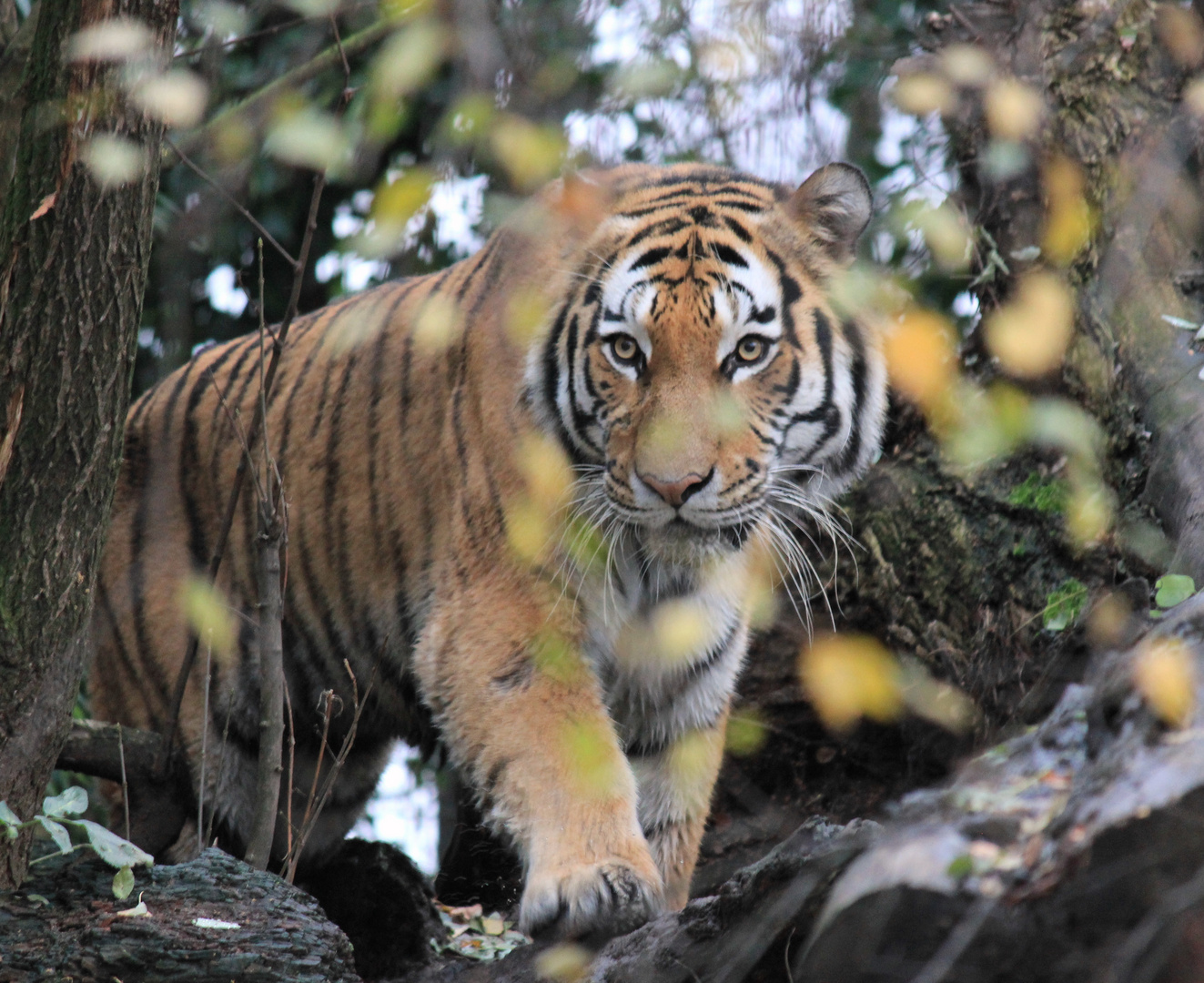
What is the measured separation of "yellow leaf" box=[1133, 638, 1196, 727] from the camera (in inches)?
60.7

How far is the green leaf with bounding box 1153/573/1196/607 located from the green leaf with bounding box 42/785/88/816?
6.68 feet

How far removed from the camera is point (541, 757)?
10.00ft

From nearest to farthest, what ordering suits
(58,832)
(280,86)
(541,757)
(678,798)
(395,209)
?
(395,209)
(58,832)
(541,757)
(678,798)
(280,86)

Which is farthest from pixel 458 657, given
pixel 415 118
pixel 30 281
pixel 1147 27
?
pixel 1147 27

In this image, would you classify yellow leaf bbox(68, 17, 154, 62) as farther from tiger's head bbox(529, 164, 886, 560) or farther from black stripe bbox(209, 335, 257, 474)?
black stripe bbox(209, 335, 257, 474)

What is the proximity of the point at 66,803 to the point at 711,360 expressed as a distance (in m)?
1.74

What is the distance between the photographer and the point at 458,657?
3270mm

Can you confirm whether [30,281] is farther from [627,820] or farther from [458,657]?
[627,820]

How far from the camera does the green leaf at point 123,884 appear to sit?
2.45 metres

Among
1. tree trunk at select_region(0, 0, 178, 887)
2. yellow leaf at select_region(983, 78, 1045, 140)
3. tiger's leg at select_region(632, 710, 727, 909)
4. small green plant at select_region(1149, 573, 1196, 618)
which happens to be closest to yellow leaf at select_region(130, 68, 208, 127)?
tree trunk at select_region(0, 0, 178, 887)

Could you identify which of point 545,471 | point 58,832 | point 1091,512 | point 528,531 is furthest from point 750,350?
point 58,832

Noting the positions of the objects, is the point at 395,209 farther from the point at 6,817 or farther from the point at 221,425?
the point at 221,425

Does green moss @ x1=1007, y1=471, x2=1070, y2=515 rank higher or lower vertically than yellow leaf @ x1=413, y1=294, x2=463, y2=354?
lower

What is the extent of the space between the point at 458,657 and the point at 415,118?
241cm
